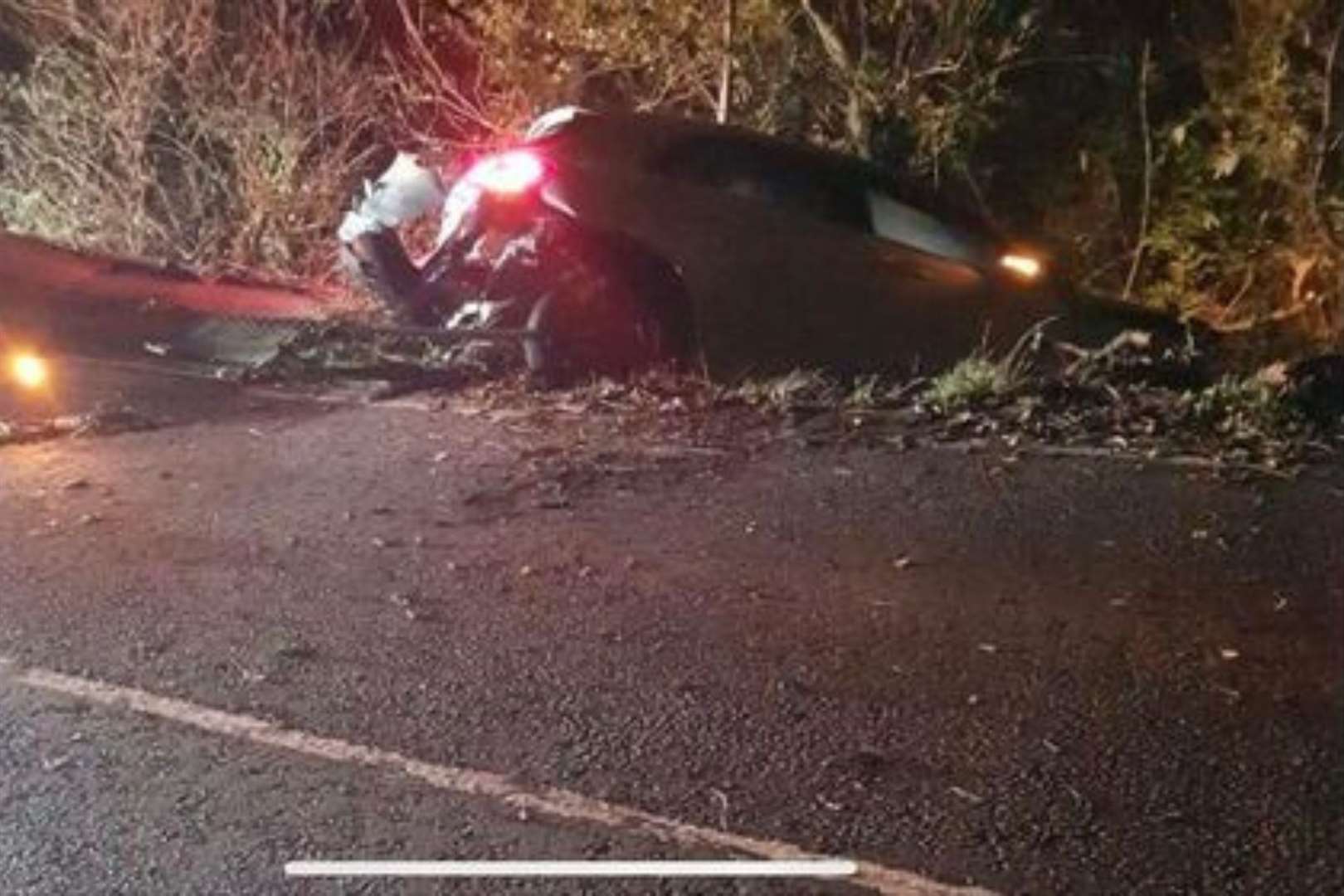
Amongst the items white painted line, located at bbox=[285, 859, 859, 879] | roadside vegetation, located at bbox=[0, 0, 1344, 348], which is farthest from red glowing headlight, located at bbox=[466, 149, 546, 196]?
white painted line, located at bbox=[285, 859, 859, 879]

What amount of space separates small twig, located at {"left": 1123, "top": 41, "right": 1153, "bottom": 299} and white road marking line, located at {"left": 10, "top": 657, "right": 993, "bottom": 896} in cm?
880

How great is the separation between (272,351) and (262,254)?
3.25 meters

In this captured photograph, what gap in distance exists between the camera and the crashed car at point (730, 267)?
29.1ft

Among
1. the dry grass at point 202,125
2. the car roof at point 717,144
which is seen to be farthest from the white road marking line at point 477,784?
the dry grass at point 202,125

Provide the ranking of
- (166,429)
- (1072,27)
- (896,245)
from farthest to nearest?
(1072,27) → (896,245) → (166,429)

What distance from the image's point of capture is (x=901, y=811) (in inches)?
161

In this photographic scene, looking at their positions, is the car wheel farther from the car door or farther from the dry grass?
the dry grass

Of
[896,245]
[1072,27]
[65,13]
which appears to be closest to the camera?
[896,245]

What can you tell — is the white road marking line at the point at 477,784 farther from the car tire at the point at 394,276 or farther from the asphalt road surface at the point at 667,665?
the car tire at the point at 394,276

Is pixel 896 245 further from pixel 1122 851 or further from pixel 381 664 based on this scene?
pixel 1122 851

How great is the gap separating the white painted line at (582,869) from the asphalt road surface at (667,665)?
40 mm

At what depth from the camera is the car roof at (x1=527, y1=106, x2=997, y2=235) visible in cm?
910

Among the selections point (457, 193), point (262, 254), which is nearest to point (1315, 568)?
point (457, 193)

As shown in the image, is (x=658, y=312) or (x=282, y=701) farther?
(x=658, y=312)
